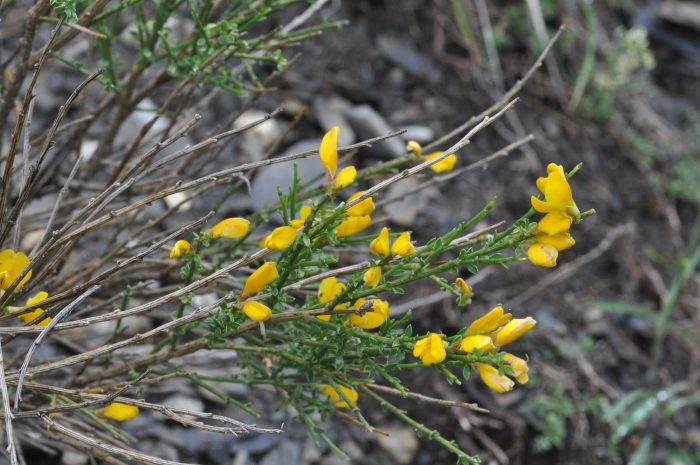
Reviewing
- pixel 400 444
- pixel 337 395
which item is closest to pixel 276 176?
pixel 400 444

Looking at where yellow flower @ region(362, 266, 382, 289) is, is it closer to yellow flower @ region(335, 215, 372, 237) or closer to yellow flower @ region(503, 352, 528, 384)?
yellow flower @ region(335, 215, 372, 237)

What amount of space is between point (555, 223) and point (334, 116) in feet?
6.49

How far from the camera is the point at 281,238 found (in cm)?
121

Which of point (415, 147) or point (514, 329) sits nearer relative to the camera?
point (514, 329)

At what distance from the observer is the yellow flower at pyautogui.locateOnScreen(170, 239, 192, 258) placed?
1306 mm

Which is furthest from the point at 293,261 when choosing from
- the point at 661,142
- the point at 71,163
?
the point at 661,142

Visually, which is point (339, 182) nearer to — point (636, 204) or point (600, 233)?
point (600, 233)

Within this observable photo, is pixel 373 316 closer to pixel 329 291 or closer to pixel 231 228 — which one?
pixel 329 291

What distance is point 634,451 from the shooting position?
2.76 meters

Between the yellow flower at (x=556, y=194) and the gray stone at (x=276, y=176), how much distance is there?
1.60 metres

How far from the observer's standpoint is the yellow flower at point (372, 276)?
1.22 meters

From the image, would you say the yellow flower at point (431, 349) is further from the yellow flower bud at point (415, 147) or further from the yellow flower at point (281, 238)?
the yellow flower bud at point (415, 147)

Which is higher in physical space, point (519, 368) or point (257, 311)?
point (257, 311)

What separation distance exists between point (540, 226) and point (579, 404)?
1.77 meters
